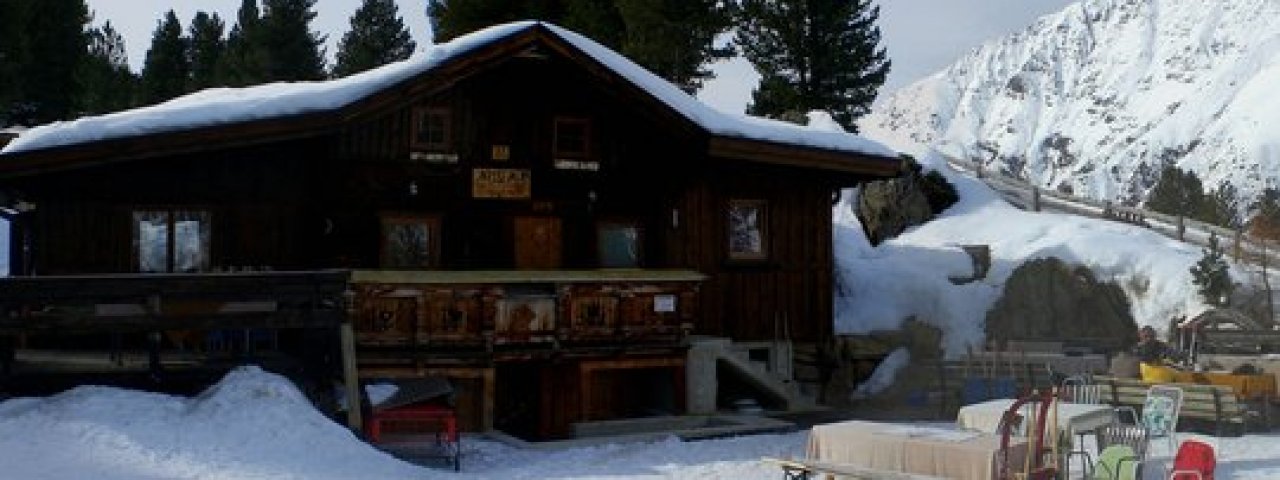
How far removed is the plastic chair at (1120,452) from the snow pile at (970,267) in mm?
12634

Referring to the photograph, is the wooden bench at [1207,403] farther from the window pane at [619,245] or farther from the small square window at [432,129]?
the small square window at [432,129]

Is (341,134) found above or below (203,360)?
above

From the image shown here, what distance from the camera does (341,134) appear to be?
18.9 m

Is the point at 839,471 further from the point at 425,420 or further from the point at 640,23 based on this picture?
the point at 640,23

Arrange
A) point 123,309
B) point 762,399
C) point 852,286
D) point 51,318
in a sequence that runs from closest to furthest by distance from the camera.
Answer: point 51,318 → point 123,309 → point 762,399 → point 852,286

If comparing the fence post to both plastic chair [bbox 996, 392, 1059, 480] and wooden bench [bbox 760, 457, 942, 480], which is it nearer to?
plastic chair [bbox 996, 392, 1059, 480]

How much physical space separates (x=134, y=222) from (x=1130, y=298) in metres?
21.6

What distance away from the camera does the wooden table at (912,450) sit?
1062 centimetres

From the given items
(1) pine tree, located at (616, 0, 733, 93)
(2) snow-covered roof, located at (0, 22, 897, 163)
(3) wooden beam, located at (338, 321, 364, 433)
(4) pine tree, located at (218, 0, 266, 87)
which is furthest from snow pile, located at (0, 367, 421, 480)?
(4) pine tree, located at (218, 0, 266, 87)

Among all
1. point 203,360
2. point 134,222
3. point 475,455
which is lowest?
point 475,455

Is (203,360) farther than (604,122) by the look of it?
No

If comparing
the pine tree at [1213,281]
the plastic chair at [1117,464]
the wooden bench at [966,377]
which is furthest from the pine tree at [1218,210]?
the plastic chair at [1117,464]

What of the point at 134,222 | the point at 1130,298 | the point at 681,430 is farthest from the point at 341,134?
the point at 1130,298

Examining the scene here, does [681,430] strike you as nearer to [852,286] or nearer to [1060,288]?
[852,286]
